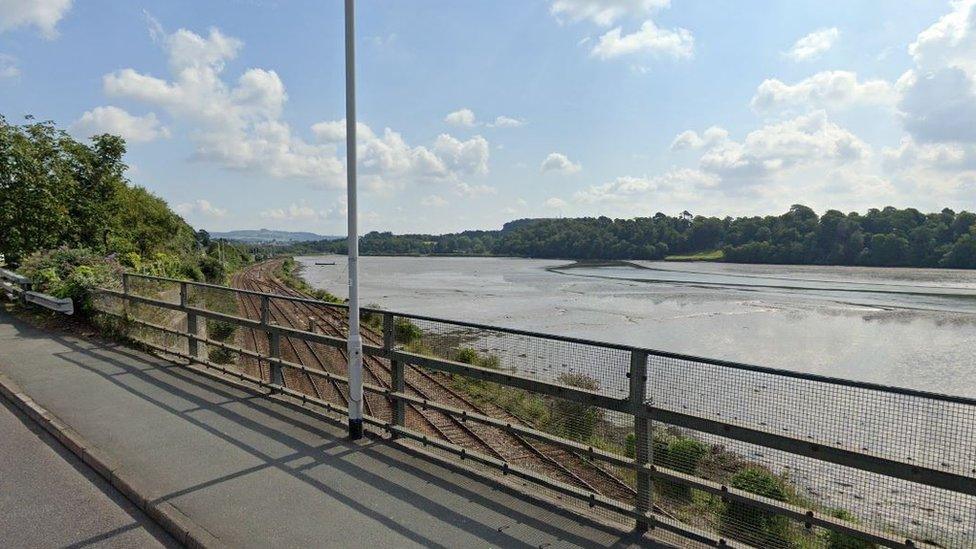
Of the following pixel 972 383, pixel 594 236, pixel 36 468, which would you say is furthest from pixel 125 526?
pixel 594 236

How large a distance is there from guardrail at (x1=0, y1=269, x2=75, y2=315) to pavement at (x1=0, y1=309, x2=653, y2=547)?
571 cm

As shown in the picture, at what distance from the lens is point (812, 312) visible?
4647 centimetres

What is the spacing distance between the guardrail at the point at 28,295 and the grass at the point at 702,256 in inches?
4849

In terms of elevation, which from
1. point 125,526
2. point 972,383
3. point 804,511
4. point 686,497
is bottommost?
point 972,383

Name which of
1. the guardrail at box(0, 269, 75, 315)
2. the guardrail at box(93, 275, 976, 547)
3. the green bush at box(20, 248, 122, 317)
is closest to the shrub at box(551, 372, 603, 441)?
the guardrail at box(93, 275, 976, 547)

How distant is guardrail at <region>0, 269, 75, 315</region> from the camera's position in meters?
12.1

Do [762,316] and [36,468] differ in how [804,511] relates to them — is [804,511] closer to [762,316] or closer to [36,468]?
[36,468]

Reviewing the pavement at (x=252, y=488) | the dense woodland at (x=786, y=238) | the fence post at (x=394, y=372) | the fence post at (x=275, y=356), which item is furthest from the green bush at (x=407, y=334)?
the dense woodland at (x=786, y=238)

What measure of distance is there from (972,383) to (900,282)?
55246 millimetres

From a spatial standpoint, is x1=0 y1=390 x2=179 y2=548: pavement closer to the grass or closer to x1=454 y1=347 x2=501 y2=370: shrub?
x1=454 y1=347 x2=501 y2=370: shrub

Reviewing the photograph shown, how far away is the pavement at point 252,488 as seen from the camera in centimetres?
411

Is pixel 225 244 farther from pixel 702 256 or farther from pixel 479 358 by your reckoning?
pixel 479 358

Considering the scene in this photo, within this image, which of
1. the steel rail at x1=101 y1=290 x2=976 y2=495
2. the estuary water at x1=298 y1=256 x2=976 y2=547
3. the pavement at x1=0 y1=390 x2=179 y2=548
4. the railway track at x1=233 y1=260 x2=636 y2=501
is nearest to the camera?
the steel rail at x1=101 y1=290 x2=976 y2=495

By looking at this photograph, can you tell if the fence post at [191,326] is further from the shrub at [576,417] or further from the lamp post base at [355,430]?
the shrub at [576,417]
